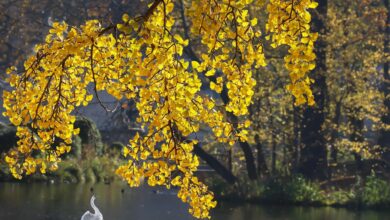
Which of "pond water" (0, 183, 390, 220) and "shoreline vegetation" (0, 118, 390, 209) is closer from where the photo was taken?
"pond water" (0, 183, 390, 220)

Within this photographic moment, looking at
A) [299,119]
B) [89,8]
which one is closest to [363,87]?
[299,119]

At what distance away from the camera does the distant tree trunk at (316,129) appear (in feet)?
84.9

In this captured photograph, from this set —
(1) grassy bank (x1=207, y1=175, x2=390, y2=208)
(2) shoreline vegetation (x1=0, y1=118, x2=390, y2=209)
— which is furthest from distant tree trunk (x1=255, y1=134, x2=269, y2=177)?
(1) grassy bank (x1=207, y1=175, x2=390, y2=208)

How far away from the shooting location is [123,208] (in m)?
22.6

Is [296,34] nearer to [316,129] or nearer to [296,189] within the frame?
[296,189]

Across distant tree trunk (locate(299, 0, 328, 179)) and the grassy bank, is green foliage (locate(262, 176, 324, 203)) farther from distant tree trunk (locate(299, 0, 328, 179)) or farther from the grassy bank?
distant tree trunk (locate(299, 0, 328, 179))

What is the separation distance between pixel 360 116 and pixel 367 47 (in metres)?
4.47

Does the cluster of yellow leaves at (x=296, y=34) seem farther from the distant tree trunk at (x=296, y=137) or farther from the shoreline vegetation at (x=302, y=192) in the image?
the distant tree trunk at (x=296, y=137)

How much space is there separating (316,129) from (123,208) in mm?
7353

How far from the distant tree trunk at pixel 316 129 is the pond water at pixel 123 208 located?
10.5ft

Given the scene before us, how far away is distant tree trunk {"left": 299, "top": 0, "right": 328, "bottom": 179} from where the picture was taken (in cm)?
2589

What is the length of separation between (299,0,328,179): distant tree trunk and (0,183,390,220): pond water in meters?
3.20

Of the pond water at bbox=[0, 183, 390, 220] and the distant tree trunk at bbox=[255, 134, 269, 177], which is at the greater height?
the distant tree trunk at bbox=[255, 134, 269, 177]

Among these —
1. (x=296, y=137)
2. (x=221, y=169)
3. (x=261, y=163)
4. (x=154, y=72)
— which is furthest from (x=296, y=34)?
(x=261, y=163)
